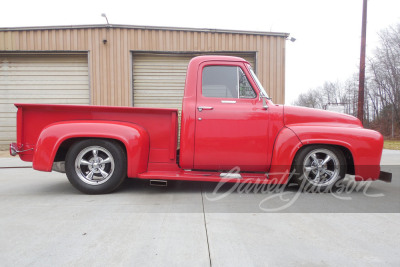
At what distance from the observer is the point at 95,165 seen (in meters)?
3.38

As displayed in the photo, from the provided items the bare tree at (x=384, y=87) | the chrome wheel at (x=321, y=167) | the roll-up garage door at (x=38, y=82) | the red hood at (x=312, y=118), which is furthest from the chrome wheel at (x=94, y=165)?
the bare tree at (x=384, y=87)

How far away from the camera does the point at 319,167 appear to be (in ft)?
11.5

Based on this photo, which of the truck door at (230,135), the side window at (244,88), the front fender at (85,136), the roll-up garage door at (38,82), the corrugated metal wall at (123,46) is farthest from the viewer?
the roll-up garage door at (38,82)

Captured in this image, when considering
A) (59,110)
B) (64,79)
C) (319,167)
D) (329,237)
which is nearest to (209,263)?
(329,237)

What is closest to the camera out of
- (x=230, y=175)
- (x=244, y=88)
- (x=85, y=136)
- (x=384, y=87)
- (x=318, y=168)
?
(x=85, y=136)

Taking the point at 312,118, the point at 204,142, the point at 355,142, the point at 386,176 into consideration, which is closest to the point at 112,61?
the point at 204,142

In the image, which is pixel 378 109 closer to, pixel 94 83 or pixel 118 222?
pixel 94 83

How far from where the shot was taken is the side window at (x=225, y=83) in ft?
11.8

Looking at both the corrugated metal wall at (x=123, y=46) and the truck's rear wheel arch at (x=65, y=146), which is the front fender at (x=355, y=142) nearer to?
the truck's rear wheel arch at (x=65, y=146)

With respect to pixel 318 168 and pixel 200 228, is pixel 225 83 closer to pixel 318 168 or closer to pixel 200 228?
pixel 318 168

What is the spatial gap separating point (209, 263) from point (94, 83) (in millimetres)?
8793

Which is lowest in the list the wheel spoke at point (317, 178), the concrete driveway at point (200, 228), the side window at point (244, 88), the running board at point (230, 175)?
the concrete driveway at point (200, 228)

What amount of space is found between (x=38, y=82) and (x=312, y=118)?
9.66m

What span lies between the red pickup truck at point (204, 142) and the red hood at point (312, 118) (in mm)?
14
